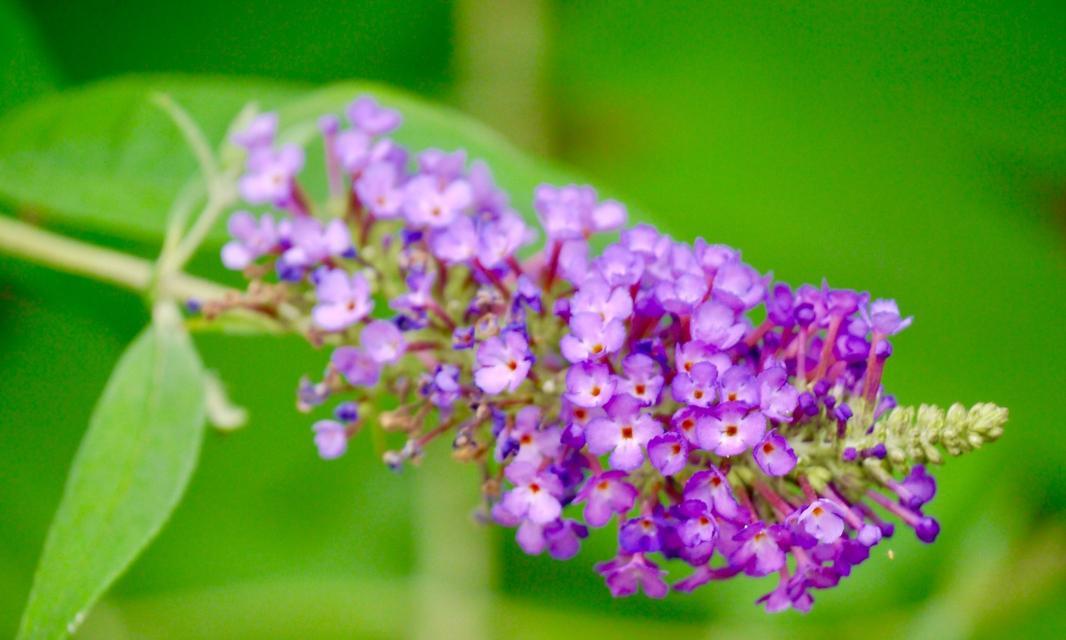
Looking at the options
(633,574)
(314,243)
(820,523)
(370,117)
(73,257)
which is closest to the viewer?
(820,523)

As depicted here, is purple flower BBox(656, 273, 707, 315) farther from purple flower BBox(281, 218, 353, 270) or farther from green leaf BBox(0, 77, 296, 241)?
green leaf BBox(0, 77, 296, 241)

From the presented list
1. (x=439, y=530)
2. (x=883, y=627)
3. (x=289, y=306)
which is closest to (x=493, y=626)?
(x=439, y=530)

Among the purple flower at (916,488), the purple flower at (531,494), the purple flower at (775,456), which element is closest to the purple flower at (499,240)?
the purple flower at (531,494)

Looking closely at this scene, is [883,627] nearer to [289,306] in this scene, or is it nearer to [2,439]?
[289,306]

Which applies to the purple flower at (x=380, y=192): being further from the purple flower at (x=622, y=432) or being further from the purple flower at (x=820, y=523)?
the purple flower at (x=820, y=523)

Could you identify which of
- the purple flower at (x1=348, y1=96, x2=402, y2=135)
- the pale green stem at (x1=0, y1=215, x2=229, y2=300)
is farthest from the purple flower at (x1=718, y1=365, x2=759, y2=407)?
the pale green stem at (x1=0, y1=215, x2=229, y2=300)

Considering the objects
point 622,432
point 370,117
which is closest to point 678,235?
point 370,117

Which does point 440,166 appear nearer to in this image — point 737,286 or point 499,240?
point 499,240
